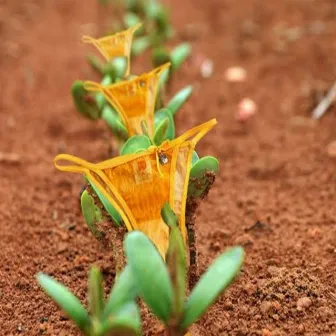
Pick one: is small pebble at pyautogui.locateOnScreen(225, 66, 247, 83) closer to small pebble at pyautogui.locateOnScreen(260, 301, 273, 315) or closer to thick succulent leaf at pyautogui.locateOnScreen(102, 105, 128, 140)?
thick succulent leaf at pyautogui.locateOnScreen(102, 105, 128, 140)

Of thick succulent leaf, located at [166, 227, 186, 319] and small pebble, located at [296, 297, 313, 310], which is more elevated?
thick succulent leaf, located at [166, 227, 186, 319]

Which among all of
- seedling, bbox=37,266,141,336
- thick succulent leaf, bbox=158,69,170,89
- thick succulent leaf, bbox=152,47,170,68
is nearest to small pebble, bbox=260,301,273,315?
seedling, bbox=37,266,141,336

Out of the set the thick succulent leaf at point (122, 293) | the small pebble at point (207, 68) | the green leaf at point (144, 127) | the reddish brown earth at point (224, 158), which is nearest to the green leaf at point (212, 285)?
the thick succulent leaf at point (122, 293)

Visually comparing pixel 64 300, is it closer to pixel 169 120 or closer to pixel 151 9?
pixel 169 120

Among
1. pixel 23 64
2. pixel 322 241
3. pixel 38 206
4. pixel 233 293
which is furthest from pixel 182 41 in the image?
pixel 233 293

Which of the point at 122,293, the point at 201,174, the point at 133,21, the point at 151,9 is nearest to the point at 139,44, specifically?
the point at 133,21

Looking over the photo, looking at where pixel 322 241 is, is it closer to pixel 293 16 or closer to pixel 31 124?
pixel 31 124
